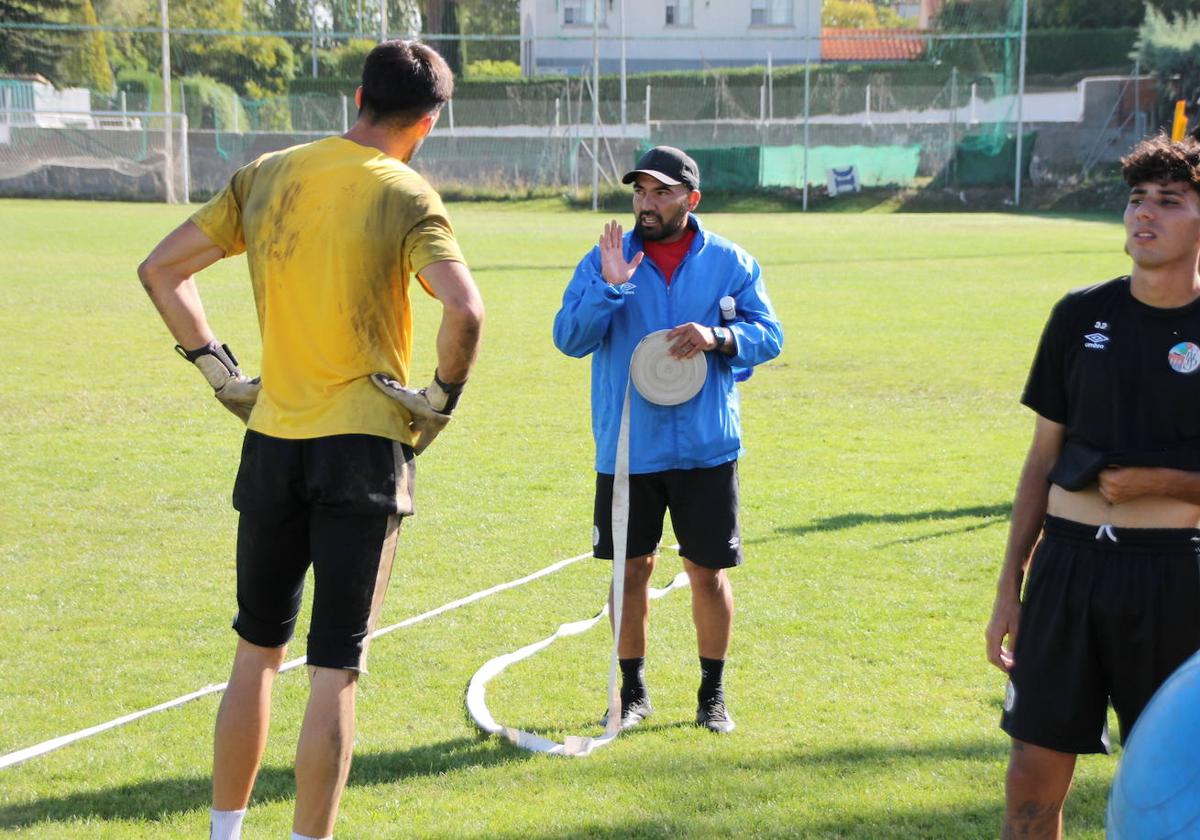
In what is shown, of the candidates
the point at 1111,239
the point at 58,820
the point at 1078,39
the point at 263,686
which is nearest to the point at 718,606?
the point at 263,686

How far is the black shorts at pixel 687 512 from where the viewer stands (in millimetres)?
5398

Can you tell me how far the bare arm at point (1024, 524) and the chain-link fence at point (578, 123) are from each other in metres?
40.5

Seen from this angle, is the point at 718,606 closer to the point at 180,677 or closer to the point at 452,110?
the point at 180,677

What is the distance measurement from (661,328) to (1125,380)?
2.10 m

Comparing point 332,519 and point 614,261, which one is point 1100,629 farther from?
point 614,261

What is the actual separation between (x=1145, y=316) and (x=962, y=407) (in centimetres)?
949

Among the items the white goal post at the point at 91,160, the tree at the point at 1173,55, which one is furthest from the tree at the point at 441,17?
the tree at the point at 1173,55

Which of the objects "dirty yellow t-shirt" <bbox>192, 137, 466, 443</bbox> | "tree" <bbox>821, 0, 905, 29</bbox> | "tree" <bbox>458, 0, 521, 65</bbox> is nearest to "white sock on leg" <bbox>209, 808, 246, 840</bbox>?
"dirty yellow t-shirt" <bbox>192, 137, 466, 443</bbox>

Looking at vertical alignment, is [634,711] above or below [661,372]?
below

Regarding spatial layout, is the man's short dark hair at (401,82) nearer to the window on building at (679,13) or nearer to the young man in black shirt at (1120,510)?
the young man in black shirt at (1120,510)

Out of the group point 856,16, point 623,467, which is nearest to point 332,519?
point 623,467

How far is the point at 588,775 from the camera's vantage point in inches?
196

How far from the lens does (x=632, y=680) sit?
564cm

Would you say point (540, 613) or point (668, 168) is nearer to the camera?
point (668, 168)
